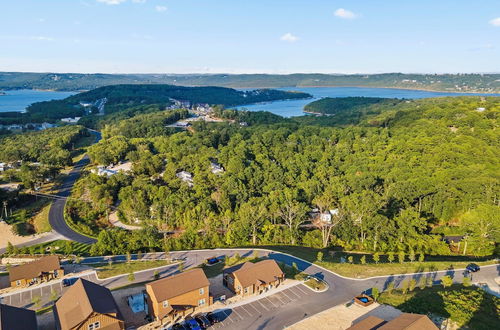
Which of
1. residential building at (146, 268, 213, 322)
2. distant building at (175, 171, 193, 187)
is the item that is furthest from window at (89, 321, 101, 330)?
distant building at (175, 171, 193, 187)

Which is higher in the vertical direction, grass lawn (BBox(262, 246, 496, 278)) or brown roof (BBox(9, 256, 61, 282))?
brown roof (BBox(9, 256, 61, 282))

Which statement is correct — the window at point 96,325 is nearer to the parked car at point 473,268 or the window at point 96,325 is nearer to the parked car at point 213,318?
the parked car at point 213,318

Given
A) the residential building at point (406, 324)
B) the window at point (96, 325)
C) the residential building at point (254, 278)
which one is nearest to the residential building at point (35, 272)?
the window at point (96, 325)

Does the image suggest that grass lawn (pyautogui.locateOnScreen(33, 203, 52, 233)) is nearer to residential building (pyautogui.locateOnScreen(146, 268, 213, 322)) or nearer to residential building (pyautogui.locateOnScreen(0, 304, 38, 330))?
residential building (pyautogui.locateOnScreen(0, 304, 38, 330))

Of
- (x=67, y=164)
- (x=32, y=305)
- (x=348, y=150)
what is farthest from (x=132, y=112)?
(x=32, y=305)

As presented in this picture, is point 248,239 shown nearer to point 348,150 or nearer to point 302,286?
point 302,286

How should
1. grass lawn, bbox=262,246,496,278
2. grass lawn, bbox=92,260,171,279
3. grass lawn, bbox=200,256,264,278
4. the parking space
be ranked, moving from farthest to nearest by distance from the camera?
grass lawn, bbox=200,256,264,278 < grass lawn, bbox=262,246,496,278 < grass lawn, bbox=92,260,171,279 < the parking space
